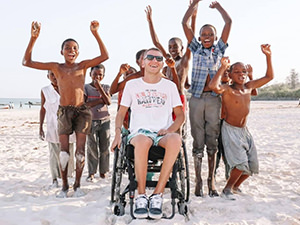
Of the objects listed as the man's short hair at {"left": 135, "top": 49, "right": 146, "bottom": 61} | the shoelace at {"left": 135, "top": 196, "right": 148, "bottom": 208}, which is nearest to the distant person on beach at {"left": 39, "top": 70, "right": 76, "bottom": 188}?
the man's short hair at {"left": 135, "top": 49, "right": 146, "bottom": 61}

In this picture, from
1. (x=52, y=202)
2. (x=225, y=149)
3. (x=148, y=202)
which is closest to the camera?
(x=148, y=202)

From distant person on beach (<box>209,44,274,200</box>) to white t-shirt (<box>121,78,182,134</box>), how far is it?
1.82ft

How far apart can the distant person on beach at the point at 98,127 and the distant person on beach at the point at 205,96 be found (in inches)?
59.7

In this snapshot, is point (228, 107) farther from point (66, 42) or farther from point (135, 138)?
point (66, 42)

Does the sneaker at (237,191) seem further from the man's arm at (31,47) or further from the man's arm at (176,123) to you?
the man's arm at (31,47)

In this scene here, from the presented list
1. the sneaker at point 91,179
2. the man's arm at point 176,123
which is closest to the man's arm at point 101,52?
the man's arm at point 176,123

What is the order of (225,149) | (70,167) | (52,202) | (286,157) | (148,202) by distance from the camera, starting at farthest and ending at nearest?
(286,157), (70,167), (225,149), (52,202), (148,202)

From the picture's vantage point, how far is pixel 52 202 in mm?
3299

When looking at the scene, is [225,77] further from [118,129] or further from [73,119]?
[73,119]

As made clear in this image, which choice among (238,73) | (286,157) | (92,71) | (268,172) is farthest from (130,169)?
(286,157)

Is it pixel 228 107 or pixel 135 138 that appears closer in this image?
pixel 135 138

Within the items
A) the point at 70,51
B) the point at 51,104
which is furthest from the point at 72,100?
the point at 51,104

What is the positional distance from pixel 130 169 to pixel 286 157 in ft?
13.5

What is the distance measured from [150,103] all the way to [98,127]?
1.70m
